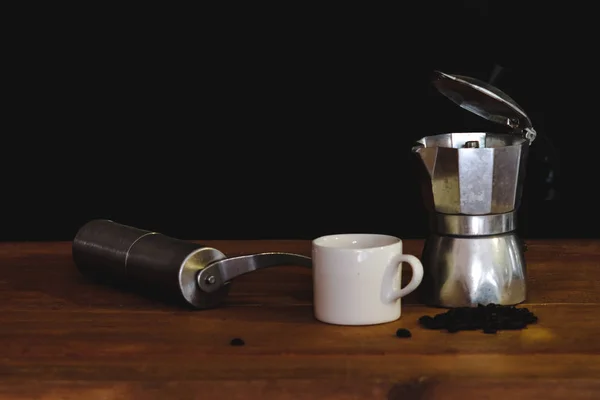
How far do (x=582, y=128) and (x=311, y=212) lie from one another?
0.52 meters

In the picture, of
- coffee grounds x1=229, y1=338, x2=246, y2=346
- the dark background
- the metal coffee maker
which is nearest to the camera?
coffee grounds x1=229, y1=338, x2=246, y2=346

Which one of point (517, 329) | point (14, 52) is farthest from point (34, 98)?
point (517, 329)

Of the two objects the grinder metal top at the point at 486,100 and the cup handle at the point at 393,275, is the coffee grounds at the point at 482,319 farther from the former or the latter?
the grinder metal top at the point at 486,100

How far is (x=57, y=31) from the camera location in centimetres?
172

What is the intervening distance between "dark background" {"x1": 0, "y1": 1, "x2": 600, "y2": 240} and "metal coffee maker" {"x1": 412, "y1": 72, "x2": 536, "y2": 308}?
2.14 feet

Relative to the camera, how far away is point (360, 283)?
98cm

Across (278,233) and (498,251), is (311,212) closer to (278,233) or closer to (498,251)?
(278,233)

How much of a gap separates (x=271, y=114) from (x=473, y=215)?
77 cm

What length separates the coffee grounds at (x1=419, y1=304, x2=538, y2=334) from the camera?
96 cm

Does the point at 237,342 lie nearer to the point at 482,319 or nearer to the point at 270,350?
the point at 270,350

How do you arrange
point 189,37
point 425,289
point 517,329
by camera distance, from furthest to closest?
point 189,37 → point 425,289 → point 517,329

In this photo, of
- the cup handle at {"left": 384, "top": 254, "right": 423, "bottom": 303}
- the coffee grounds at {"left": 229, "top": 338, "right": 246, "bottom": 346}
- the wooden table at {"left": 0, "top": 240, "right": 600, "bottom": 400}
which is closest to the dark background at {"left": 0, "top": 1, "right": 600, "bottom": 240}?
the wooden table at {"left": 0, "top": 240, "right": 600, "bottom": 400}

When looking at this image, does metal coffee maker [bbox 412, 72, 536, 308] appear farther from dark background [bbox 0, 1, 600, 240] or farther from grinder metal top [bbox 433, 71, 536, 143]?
dark background [bbox 0, 1, 600, 240]

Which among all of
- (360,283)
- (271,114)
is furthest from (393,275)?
(271,114)
